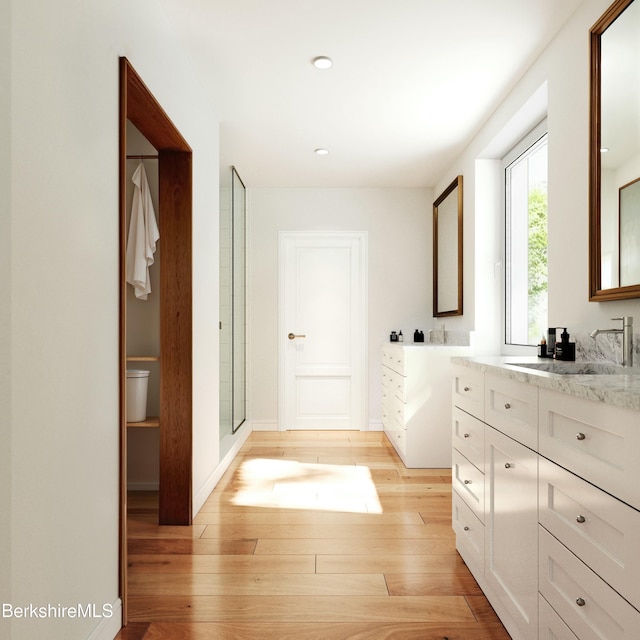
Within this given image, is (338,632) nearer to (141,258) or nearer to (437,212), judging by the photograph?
(141,258)

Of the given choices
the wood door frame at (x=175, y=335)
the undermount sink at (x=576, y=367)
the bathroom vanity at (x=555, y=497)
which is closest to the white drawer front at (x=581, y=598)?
the bathroom vanity at (x=555, y=497)

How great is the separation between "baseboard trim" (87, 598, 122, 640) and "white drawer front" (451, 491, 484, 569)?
4.38ft

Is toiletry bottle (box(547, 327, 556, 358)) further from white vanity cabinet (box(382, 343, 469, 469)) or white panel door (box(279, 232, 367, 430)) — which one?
white panel door (box(279, 232, 367, 430))

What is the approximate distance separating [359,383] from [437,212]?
1883 mm

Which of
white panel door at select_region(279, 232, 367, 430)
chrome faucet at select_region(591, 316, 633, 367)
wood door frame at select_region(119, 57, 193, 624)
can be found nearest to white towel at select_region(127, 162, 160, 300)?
wood door frame at select_region(119, 57, 193, 624)

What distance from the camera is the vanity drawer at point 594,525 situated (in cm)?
102

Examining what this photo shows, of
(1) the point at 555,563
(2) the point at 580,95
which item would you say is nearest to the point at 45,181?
(1) the point at 555,563

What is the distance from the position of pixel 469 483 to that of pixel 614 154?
1447 mm

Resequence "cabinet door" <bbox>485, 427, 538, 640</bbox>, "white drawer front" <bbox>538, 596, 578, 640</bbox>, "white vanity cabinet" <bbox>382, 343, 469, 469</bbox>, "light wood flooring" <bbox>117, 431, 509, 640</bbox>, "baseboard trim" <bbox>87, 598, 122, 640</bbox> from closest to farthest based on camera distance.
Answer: "white drawer front" <bbox>538, 596, 578, 640</bbox>
"cabinet door" <bbox>485, 427, 538, 640</bbox>
"baseboard trim" <bbox>87, 598, 122, 640</bbox>
"light wood flooring" <bbox>117, 431, 509, 640</bbox>
"white vanity cabinet" <bbox>382, 343, 469, 469</bbox>

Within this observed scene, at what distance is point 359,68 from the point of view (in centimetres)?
282

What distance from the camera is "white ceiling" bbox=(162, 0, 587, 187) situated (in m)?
2.32

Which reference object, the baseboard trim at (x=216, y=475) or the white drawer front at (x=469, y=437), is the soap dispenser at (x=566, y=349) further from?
the baseboard trim at (x=216, y=475)

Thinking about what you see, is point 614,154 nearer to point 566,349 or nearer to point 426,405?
point 566,349

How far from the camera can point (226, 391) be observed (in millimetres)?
4262
